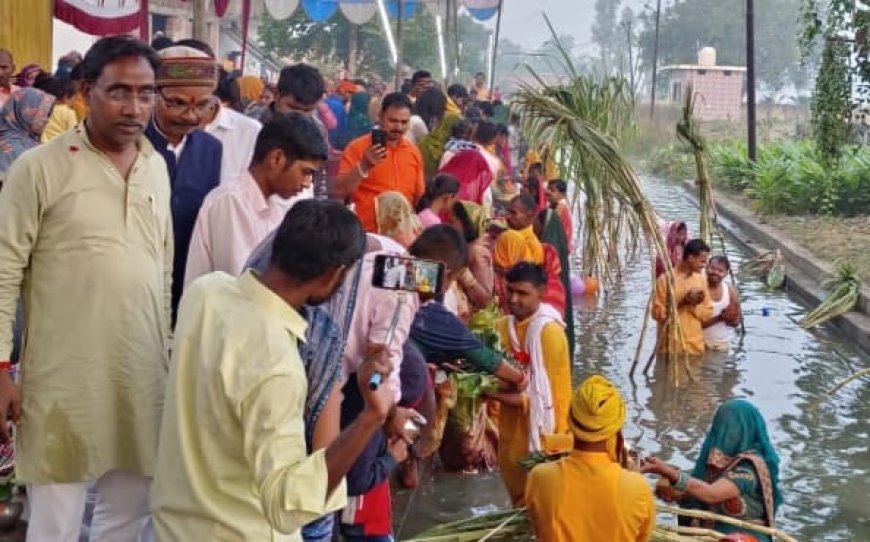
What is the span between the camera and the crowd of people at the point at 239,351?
2.45 meters

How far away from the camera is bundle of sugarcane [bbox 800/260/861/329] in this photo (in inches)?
439

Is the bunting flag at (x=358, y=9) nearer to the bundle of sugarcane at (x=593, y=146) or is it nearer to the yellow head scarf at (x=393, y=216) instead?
the bundle of sugarcane at (x=593, y=146)

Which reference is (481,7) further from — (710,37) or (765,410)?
(710,37)

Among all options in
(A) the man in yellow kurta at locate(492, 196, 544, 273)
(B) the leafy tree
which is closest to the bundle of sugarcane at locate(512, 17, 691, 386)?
(A) the man in yellow kurta at locate(492, 196, 544, 273)

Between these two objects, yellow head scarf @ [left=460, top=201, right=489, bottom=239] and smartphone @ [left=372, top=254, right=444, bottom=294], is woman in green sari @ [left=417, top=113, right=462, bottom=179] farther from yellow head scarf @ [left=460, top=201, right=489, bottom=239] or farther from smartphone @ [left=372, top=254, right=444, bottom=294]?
smartphone @ [left=372, top=254, right=444, bottom=294]

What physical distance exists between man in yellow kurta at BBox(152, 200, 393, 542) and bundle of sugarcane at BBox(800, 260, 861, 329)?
9352mm

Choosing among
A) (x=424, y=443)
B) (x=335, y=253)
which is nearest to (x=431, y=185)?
(x=424, y=443)

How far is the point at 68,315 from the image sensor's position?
10.7ft

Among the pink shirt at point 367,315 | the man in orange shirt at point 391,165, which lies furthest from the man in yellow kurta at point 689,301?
the pink shirt at point 367,315

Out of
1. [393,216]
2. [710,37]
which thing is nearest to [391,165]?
[393,216]

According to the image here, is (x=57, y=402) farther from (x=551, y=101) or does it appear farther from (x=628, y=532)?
(x=551, y=101)

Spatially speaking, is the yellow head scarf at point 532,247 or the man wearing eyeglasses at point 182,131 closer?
the man wearing eyeglasses at point 182,131

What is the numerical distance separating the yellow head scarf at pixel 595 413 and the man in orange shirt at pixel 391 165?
310 centimetres

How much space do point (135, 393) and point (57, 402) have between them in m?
0.21
